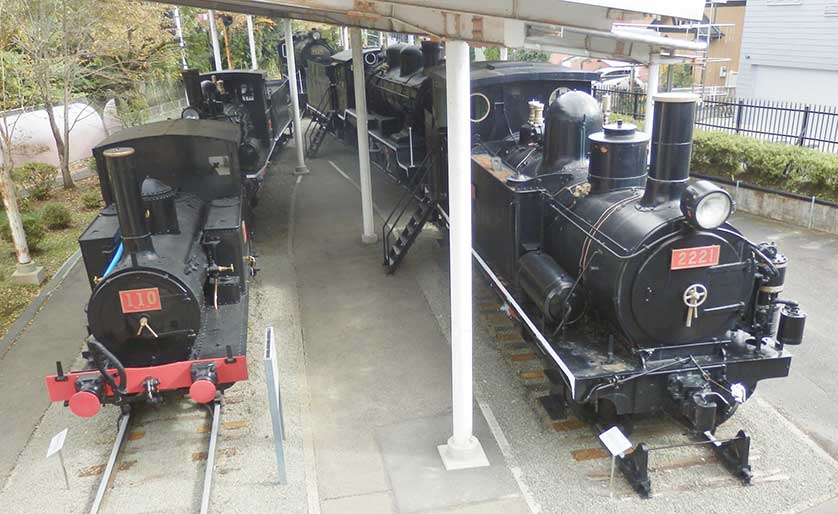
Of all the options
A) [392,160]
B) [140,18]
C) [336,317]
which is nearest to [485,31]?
[336,317]

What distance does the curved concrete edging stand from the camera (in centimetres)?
895

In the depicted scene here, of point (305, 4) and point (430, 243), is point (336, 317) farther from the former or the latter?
point (305, 4)

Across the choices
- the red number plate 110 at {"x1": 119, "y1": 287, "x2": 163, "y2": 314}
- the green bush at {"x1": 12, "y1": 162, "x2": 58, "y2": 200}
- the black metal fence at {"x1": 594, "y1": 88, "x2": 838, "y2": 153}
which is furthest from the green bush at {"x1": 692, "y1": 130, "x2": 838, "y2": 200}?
the green bush at {"x1": 12, "y1": 162, "x2": 58, "y2": 200}

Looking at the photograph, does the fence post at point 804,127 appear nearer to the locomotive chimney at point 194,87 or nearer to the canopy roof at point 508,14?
the canopy roof at point 508,14

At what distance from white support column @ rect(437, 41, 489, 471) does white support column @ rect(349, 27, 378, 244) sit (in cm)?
566

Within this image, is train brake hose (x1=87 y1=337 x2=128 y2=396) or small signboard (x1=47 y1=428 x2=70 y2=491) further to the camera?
train brake hose (x1=87 y1=337 x2=128 y2=396)

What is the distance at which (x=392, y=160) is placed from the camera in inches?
546

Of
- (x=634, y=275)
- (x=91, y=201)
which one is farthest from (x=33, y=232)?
(x=634, y=275)

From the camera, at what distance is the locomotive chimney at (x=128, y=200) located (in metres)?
5.86

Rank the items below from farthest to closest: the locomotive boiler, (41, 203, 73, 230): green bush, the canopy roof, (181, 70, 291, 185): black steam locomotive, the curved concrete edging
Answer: (41, 203, 73, 230): green bush, (181, 70, 291, 185): black steam locomotive, the curved concrete edging, the locomotive boiler, the canopy roof

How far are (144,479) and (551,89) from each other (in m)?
7.22

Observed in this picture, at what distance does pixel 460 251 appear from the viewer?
564 cm

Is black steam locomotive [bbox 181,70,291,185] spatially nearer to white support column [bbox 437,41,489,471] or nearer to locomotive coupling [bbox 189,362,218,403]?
locomotive coupling [bbox 189,362,218,403]

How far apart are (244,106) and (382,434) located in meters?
10.6
